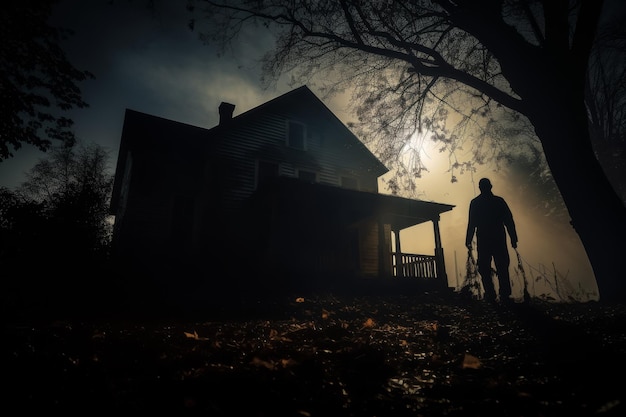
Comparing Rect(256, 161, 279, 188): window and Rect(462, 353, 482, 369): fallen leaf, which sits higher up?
Rect(256, 161, 279, 188): window

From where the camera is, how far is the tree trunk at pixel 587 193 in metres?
5.13

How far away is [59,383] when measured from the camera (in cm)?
199

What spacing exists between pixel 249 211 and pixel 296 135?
534 centimetres

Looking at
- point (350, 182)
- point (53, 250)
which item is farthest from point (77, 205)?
point (350, 182)

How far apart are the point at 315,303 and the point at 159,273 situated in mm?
6181

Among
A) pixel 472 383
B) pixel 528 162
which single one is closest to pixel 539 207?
pixel 528 162

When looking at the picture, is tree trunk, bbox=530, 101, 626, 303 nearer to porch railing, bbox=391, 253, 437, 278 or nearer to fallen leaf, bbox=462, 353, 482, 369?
fallen leaf, bbox=462, 353, 482, 369

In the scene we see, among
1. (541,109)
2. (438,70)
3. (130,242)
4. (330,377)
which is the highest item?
(438,70)

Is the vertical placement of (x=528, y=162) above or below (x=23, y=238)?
above

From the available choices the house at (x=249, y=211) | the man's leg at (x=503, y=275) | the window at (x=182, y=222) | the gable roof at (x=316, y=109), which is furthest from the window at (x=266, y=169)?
the man's leg at (x=503, y=275)

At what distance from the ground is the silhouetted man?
2.00m

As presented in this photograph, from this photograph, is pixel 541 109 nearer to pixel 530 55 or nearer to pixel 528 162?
pixel 530 55

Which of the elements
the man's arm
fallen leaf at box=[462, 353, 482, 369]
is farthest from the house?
fallen leaf at box=[462, 353, 482, 369]

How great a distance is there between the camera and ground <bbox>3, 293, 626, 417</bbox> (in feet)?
6.06
